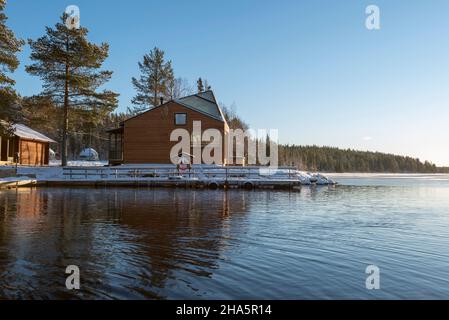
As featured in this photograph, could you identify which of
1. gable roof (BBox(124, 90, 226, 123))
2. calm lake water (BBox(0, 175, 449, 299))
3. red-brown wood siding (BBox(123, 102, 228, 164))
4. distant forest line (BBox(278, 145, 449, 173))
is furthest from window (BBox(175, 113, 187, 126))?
distant forest line (BBox(278, 145, 449, 173))

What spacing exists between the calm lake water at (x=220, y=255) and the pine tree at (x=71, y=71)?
26.5m

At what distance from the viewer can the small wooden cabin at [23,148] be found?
39.7 meters

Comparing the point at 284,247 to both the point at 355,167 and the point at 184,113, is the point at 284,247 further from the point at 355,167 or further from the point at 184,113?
the point at 355,167

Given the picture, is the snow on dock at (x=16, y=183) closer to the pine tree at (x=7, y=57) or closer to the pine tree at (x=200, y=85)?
the pine tree at (x=7, y=57)

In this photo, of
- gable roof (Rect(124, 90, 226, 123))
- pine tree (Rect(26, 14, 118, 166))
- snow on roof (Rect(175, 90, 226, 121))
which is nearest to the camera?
pine tree (Rect(26, 14, 118, 166))

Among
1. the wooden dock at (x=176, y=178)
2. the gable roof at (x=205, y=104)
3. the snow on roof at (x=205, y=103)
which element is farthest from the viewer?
the snow on roof at (x=205, y=103)

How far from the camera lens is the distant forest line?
135 meters

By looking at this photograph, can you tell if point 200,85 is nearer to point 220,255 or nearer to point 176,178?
point 176,178

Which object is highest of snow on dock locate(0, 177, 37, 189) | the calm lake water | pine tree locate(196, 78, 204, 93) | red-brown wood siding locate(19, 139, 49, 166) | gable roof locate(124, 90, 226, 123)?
pine tree locate(196, 78, 204, 93)

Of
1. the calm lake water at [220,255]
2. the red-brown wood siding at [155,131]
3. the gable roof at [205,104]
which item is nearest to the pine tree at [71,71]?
the red-brown wood siding at [155,131]

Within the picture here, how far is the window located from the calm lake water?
26953 millimetres

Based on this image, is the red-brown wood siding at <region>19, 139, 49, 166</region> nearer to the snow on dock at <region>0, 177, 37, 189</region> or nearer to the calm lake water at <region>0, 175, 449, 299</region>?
the snow on dock at <region>0, 177, 37, 189</region>

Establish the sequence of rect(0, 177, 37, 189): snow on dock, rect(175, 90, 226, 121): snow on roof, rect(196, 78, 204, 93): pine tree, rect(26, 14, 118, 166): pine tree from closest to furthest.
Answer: rect(0, 177, 37, 189): snow on dock → rect(26, 14, 118, 166): pine tree → rect(175, 90, 226, 121): snow on roof → rect(196, 78, 204, 93): pine tree

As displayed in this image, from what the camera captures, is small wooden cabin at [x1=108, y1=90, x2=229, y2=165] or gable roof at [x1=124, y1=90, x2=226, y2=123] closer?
small wooden cabin at [x1=108, y1=90, x2=229, y2=165]
